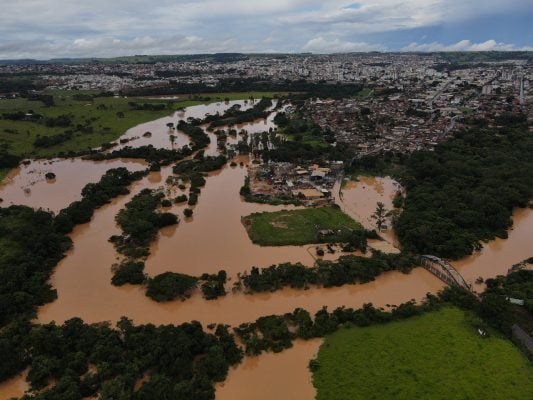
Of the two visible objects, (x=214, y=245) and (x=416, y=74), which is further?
(x=416, y=74)

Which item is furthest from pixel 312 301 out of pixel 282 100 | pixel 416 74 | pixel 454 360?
pixel 416 74

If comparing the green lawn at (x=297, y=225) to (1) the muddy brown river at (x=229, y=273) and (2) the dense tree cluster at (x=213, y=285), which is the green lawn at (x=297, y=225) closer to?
(1) the muddy brown river at (x=229, y=273)

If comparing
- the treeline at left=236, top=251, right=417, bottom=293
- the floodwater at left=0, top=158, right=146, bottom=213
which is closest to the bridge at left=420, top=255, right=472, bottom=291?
the treeline at left=236, top=251, right=417, bottom=293

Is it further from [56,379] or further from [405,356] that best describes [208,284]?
[405,356]

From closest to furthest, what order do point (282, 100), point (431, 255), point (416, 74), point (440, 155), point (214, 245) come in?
point (431, 255), point (214, 245), point (440, 155), point (282, 100), point (416, 74)

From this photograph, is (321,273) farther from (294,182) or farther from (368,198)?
(294,182)

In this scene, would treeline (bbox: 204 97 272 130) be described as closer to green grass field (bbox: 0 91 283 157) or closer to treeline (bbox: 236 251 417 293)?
green grass field (bbox: 0 91 283 157)
